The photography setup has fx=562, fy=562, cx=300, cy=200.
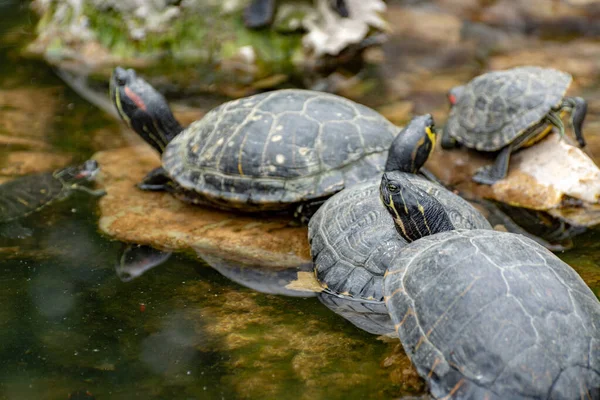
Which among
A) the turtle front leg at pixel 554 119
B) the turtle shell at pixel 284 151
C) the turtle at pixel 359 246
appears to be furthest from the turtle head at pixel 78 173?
the turtle front leg at pixel 554 119

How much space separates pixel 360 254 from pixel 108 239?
2.30 meters

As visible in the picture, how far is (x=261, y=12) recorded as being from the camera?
884 cm

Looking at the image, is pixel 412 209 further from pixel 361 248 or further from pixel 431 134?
pixel 431 134

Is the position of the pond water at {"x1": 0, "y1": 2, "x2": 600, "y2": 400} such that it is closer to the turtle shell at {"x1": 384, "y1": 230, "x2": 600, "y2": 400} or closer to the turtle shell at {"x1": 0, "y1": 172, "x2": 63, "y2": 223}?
the turtle shell at {"x1": 0, "y1": 172, "x2": 63, "y2": 223}

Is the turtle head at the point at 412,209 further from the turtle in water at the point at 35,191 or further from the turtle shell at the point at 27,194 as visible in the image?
the turtle shell at the point at 27,194

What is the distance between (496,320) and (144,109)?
14.2 feet

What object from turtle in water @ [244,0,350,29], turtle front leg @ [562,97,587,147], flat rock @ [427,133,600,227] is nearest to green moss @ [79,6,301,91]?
turtle in water @ [244,0,350,29]

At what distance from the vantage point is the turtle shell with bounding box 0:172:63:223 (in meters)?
5.28

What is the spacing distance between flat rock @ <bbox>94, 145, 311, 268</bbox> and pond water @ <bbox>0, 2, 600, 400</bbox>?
20cm

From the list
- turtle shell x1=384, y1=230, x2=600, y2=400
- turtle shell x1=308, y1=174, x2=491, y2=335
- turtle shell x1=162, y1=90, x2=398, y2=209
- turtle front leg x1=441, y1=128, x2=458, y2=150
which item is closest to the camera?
turtle shell x1=384, y1=230, x2=600, y2=400

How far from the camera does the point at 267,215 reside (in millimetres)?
5289

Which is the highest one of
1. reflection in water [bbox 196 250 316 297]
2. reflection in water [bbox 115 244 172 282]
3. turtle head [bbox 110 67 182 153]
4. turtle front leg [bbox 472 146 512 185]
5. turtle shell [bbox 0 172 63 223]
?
turtle head [bbox 110 67 182 153]

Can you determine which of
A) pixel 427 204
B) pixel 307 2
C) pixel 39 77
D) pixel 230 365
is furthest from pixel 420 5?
pixel 230 365

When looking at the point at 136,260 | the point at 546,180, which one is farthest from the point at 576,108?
the point at 136,260
